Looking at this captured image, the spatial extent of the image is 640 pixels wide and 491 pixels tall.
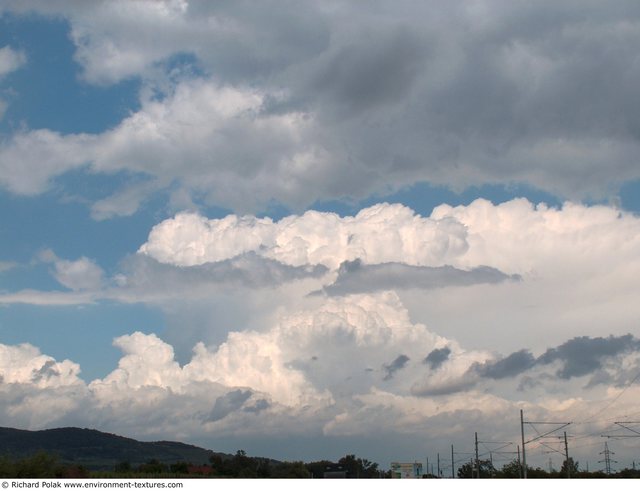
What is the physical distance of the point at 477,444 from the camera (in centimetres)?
18662
